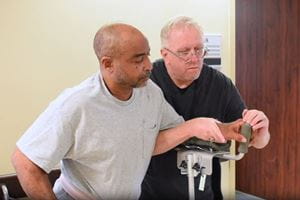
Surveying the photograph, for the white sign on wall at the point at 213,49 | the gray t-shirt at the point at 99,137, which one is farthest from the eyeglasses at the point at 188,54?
the white sign on wall at the point at 213,49

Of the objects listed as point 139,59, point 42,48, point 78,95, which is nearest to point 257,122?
point 139,59

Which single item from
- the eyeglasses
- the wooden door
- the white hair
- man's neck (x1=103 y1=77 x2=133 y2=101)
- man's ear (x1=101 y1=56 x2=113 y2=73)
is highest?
the white hair

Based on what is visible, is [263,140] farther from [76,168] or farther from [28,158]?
[28,158]

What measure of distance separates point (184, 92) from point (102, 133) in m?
0.49

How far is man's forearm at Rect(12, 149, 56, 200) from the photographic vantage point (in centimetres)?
114

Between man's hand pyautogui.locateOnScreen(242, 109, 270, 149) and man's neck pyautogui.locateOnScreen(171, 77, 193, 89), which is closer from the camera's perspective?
man's hand pyautogui.locateOnScreen(242, 109, 270, 149)

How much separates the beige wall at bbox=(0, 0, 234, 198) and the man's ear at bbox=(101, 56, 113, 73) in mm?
977

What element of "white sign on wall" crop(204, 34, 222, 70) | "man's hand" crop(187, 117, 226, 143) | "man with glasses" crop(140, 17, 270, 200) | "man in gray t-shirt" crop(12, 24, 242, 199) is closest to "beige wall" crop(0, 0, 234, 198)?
"white sign on wall" crop(204, 34, 222, 70)

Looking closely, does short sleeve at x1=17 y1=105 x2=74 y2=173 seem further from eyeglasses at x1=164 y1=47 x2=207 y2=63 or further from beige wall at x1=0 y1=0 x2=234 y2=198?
beige wall at x1=0 y1=0 x2=234 y2=198

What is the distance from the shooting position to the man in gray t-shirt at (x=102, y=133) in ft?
3.78

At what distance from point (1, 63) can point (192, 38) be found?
3.36 feet

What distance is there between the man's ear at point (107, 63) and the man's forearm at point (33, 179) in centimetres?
35

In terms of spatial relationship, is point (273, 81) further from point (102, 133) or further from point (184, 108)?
point (102, 133)

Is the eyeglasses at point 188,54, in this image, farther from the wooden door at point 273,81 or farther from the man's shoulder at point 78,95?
the wooden door at point 273,81
